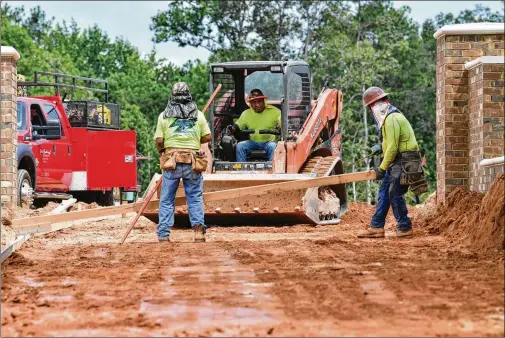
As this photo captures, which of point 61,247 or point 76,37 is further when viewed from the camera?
point 76,37

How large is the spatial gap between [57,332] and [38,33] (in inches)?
3134

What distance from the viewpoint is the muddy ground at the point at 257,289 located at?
7.14 metres

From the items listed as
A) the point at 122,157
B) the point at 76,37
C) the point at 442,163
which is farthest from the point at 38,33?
the point at 442,163

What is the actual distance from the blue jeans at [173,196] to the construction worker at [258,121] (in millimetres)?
4380

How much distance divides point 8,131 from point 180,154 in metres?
2.86

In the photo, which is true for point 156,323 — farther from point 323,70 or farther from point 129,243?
point 323,70

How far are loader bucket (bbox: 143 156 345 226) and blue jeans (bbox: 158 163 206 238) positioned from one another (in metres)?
2.63

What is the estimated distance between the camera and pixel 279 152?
18.5 metres

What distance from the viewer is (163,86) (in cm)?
6938

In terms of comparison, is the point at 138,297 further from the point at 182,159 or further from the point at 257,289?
the point at 182,159

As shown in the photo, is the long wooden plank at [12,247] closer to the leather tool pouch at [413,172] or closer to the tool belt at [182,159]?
the tool belt at [182,159]

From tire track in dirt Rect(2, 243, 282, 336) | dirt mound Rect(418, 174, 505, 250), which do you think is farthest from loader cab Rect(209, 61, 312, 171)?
tire track in dirt Rect(2, 243, 282, 336)

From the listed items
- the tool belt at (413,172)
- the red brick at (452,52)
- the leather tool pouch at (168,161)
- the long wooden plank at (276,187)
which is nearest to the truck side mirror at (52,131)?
the long wooden plank at (276,187)

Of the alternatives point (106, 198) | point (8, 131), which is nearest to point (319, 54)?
point (106, 198)
